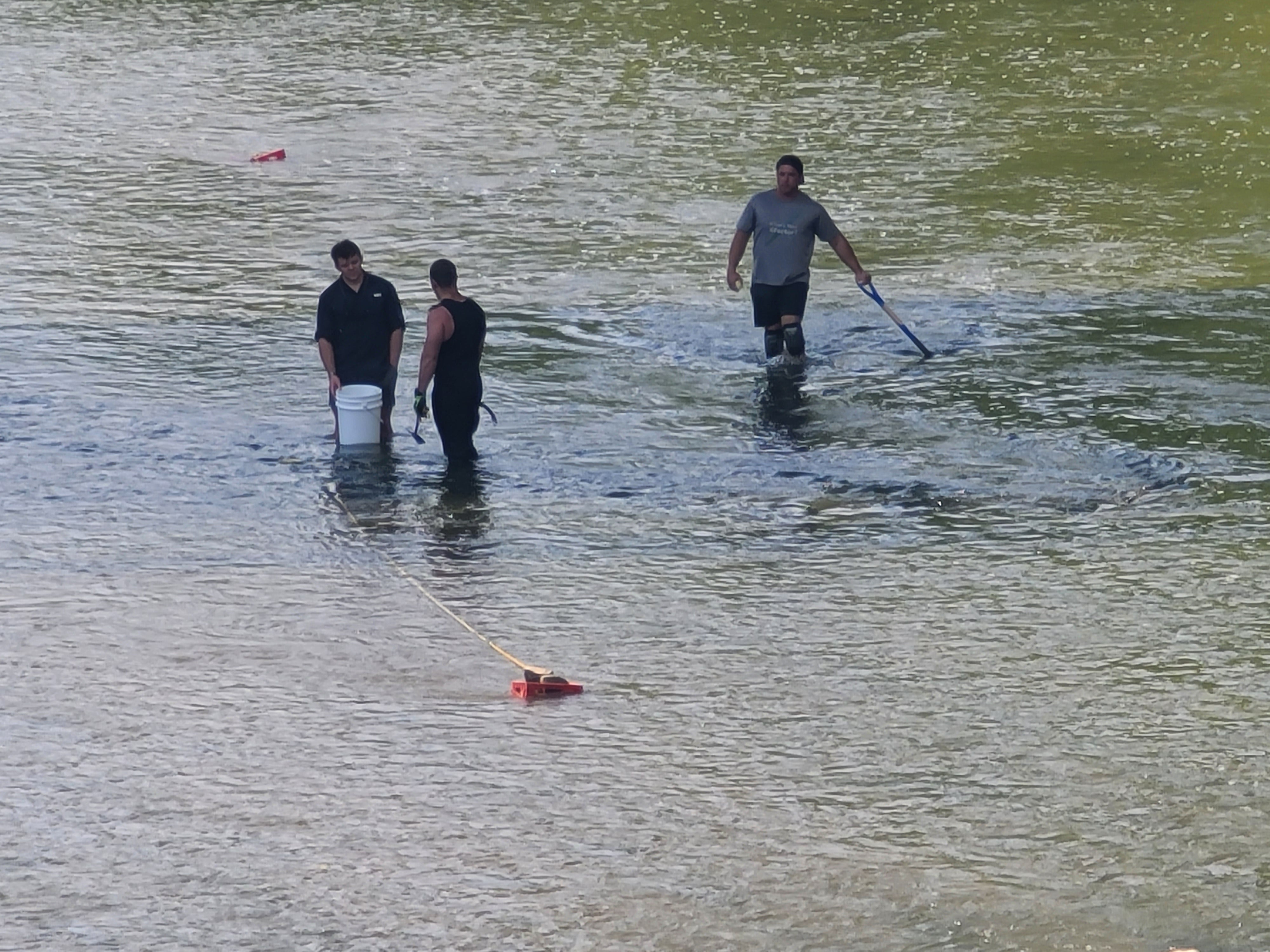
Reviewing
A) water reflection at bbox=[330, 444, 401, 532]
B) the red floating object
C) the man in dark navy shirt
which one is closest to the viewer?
the red floating object

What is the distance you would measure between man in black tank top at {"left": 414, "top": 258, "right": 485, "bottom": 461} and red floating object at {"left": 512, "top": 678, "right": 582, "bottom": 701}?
3.59m

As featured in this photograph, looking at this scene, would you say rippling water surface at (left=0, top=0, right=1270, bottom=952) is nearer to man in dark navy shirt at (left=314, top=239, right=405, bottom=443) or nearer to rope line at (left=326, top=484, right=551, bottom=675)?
rope line at (left=326, top=484, right=551, bottom=675)

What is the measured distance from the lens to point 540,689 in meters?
9.64

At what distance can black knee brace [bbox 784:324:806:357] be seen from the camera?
15.2 m

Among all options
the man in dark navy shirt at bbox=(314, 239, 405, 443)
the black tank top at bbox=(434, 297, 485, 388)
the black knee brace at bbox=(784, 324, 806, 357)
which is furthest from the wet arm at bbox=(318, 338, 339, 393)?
the black knee brace at bbox=(784, 324, 806, 357)

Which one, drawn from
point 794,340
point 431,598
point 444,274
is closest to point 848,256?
point 794,340

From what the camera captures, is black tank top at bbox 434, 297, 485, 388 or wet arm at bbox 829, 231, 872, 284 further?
wet arm at bbox 829, 231, 872, 284

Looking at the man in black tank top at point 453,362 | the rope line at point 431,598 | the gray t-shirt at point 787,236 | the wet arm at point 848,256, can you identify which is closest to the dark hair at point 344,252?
the man in black tank top at point 453,362

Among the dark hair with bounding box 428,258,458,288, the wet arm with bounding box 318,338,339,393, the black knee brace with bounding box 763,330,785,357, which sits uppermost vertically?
the dark hair with bounding box 428,258,458,288

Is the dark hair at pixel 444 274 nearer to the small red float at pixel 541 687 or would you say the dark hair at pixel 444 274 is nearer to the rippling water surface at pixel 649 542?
the rippling water surface at pixel 649 542

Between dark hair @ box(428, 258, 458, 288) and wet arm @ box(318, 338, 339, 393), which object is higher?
dark hair @ box(428, 258, 458, 288)

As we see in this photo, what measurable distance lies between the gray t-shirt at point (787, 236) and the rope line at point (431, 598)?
13.9 ft

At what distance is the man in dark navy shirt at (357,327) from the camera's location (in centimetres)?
1324

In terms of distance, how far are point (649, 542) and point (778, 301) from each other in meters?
4.03
